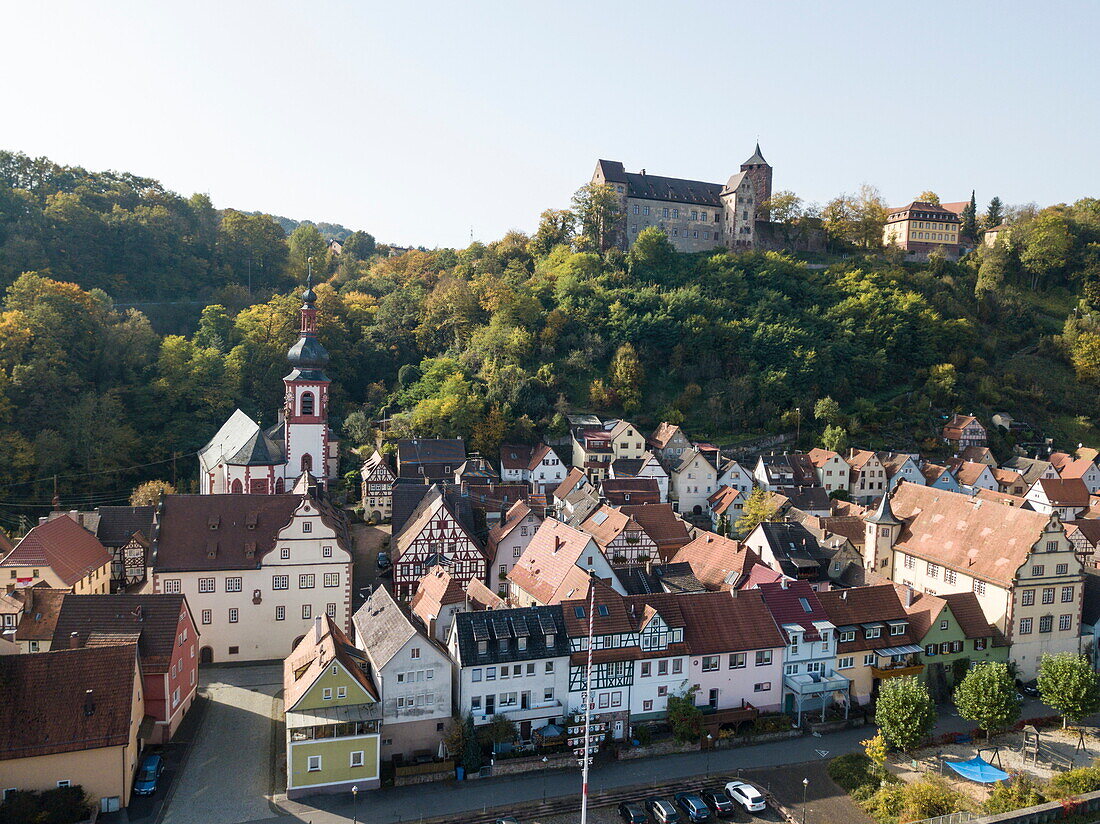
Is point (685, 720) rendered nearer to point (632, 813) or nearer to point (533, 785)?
point (632, 813)

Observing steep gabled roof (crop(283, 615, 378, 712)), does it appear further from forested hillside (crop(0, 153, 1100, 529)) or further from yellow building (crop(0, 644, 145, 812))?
forested hillside (crop(0, 153, 1100, 529))

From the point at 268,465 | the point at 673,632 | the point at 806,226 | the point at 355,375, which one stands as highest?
the point at 806,226

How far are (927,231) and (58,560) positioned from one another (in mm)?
103089

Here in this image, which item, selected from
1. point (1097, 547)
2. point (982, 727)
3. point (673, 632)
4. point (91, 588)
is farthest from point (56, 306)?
point (1097, 547)

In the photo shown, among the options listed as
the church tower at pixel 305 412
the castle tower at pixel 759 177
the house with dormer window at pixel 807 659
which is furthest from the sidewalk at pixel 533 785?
the castle tower at pixel 759 177

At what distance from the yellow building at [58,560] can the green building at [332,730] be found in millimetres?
14932

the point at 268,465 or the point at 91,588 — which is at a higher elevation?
the point at 268,465

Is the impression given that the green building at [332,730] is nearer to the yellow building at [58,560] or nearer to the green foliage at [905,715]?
the yellow building at [58,560]

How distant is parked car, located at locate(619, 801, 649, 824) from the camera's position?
22.5 m

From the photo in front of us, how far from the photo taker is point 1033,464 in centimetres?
6725

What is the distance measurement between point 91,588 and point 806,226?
288 ft

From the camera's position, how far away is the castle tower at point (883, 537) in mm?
40469

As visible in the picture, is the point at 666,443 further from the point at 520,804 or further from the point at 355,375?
the point at 520,804

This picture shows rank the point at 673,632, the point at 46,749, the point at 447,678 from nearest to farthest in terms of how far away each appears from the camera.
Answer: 1. the point at 46,749
2. the point at 447,678
3. the point at 673,632
